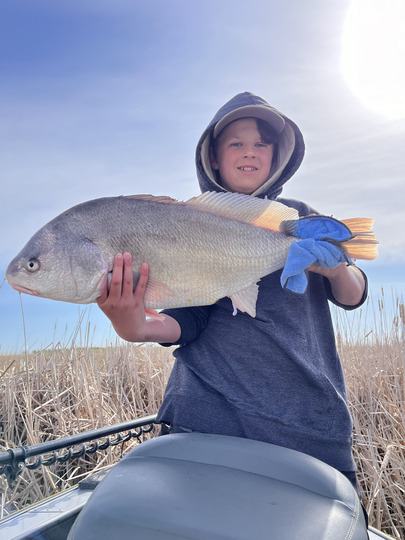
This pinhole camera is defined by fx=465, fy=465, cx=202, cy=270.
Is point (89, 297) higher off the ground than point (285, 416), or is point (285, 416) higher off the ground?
point (89, 297)

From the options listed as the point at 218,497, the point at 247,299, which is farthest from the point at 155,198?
the point at 218,497

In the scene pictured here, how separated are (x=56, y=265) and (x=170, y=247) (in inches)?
18.8

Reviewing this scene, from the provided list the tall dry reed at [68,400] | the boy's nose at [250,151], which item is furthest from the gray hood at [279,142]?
the tall dry reed at [68,400]

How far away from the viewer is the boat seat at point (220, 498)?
45.0 inches

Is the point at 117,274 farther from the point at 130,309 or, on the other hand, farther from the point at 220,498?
the point at 220,498

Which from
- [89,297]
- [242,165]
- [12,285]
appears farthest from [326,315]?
[12,285]

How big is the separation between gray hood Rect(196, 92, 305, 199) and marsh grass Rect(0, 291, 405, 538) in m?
1.96

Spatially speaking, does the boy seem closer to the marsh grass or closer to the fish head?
the fish head

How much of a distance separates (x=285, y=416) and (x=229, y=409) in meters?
0.24

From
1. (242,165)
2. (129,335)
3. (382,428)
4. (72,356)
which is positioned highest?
(242,165)

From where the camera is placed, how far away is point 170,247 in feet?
6.52

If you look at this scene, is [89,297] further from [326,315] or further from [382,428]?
[382,428]

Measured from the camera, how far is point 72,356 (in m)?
4.98

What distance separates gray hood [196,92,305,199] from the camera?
8.00ft
